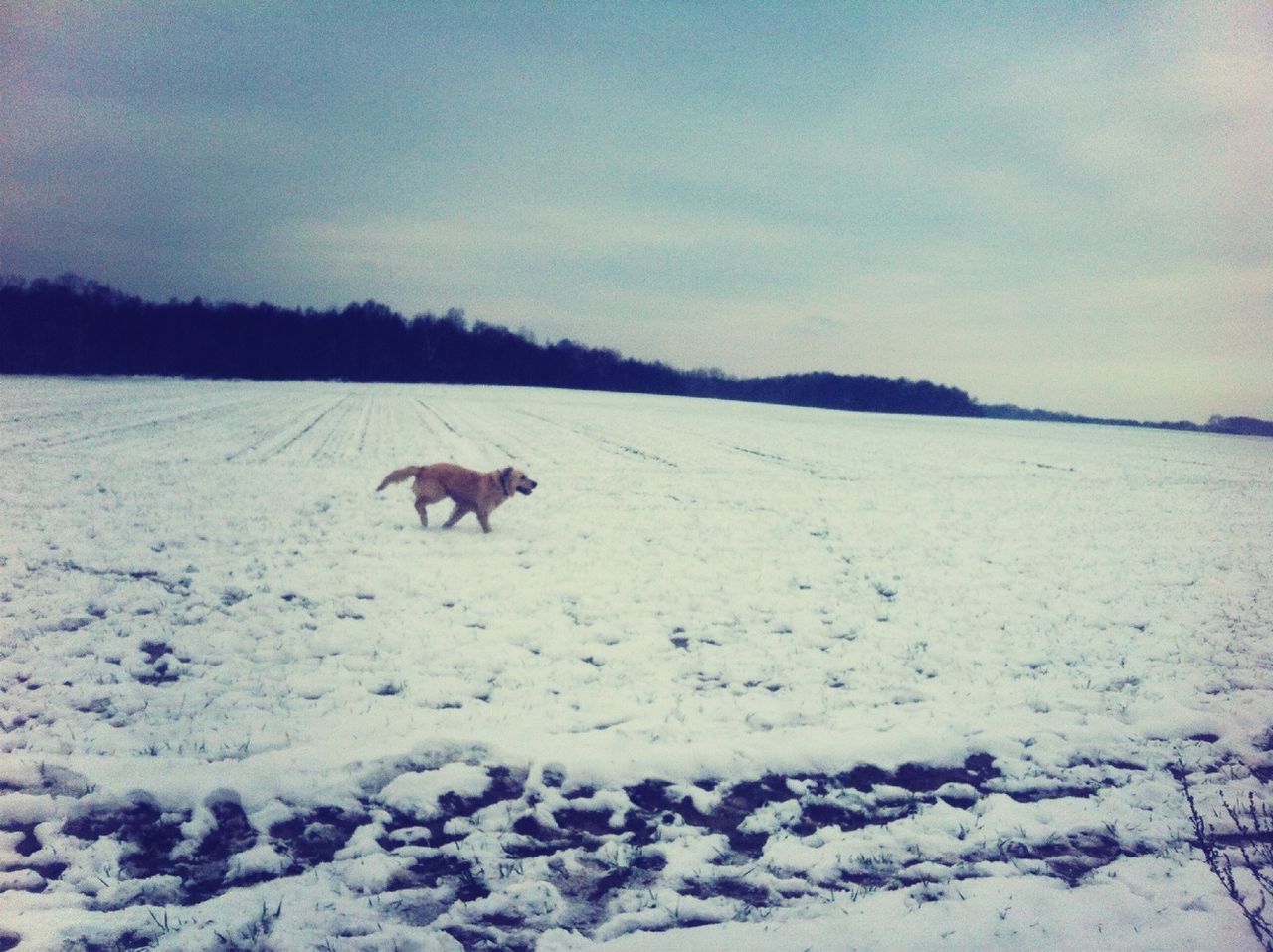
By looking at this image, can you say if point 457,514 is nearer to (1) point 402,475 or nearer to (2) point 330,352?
(1) point 402,475

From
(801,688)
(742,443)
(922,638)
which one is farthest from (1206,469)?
(801,688)

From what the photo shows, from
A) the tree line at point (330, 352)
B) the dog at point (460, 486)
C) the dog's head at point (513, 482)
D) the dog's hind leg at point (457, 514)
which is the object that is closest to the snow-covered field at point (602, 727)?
the dog's hind leg at point (457, 514)

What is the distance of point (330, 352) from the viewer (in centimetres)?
9325

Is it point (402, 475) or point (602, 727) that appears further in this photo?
point (402, 475)

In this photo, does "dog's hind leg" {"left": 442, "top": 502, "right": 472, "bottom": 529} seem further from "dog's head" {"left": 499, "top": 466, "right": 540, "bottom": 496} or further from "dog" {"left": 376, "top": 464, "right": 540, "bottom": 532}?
"dog's head" {"left": 499, "top": 466, "right": 540, "bottom": 496}

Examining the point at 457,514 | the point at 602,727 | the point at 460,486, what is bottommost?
the point at 602,727

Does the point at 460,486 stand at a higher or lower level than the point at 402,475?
lower

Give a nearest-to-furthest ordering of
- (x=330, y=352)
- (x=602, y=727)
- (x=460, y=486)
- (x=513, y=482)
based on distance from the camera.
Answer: (x=602, y=727), (x=460, y=486), (x=513, y=482), (x=330, y=352)

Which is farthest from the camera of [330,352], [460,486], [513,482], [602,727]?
[330,352]

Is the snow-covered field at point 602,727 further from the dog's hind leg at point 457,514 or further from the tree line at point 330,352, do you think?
the tree line at point 330,352

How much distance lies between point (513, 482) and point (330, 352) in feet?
299

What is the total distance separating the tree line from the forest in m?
0.14

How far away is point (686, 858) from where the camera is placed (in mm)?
4141

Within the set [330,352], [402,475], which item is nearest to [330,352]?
A: [330,352]
